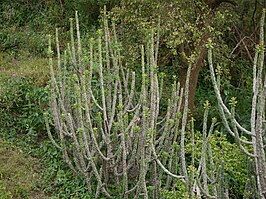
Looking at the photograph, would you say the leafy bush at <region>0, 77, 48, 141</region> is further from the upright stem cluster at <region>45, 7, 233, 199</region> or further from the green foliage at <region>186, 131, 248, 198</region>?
the green foliage at <region>186, 131, 248, 198</region>

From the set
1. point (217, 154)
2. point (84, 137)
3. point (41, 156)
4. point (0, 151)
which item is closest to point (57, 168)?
point (41, 156)

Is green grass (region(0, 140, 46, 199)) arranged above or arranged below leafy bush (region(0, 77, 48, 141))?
below

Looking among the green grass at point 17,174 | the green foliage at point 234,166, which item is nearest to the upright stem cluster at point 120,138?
the green foliage at point 234,166

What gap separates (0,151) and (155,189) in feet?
7.41

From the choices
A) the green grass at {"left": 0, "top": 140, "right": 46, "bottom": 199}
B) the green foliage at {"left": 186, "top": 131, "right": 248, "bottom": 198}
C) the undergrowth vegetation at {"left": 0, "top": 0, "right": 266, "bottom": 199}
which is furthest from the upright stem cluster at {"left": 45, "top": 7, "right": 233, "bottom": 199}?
the green grass at {"left": 0, "top": 140, "right": 46, "bottom": 199}

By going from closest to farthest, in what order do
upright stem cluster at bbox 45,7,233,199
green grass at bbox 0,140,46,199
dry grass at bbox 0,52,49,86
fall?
upright stem cluster at bbox 45,7,233,199, green grass at bbox 0,140,46,199, dry grass at bbox 0,52,49,86

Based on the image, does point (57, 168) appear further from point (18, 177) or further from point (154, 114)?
point (154, 114)

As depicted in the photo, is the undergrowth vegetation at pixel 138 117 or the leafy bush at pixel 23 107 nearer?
the undergrowth vegetation at pixel 138 117

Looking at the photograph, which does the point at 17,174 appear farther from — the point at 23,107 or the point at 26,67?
the point at 26,67

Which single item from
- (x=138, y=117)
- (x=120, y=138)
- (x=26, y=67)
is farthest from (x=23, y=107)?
(x=138, y=117)

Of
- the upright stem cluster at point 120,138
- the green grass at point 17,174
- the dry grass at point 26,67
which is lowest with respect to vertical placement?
the green grass at point 17,174

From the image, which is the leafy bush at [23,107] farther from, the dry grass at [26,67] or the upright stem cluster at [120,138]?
the upright stem cluster at [120,138]

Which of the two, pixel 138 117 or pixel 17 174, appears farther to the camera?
pixel 17 174

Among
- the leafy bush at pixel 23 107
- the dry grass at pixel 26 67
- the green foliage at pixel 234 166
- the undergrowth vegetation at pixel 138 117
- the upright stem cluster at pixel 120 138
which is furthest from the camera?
the dry grass at pixel 26 67
